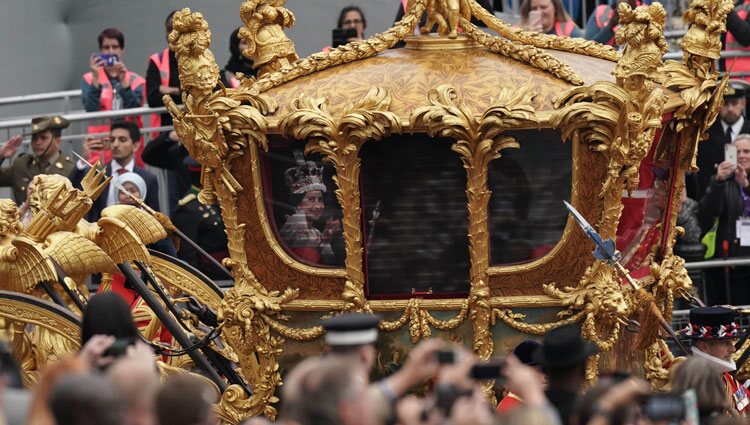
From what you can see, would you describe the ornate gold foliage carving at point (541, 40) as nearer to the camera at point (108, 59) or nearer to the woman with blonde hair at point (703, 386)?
the woman with blonde hair at point (703, 386)

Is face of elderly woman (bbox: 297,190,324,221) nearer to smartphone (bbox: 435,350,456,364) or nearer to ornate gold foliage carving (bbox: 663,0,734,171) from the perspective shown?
ornate gold foliage carving (bbox: 663,0,734,171)

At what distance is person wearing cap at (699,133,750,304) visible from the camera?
1841 cm

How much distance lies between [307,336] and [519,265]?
4.38 ft

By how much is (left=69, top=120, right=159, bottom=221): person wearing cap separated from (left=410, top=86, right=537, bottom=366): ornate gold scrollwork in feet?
16.7

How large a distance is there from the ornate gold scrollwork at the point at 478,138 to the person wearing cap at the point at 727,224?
4.75 m

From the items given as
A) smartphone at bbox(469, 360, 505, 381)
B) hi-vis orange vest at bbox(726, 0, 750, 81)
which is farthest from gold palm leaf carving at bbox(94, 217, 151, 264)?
hi-vis orange vest at bbox(726, 0, 750, 81)

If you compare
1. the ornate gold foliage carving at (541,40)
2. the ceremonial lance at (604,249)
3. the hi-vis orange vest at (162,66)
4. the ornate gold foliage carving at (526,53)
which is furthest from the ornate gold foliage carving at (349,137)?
the hi-vis orange vest at (162,66)

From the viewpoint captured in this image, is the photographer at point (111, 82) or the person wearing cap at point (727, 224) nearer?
the person wearing cap at point (727, 224)

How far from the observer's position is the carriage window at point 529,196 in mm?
13938

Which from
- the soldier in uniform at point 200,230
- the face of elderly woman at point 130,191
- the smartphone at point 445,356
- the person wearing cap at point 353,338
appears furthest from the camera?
the soldier in uniform at point 200,230

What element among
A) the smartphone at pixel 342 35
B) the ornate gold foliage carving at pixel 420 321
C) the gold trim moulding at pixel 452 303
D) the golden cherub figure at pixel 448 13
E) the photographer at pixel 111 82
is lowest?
the ornate gold foliage carving at pixel 420 321

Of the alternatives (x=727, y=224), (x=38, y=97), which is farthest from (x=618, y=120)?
(x=38, y=97)

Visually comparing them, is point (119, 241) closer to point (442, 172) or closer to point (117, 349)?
point (442, 172)

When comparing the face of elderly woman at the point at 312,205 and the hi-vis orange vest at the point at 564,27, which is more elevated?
the hi-vis orange vest at the point at 564,27
